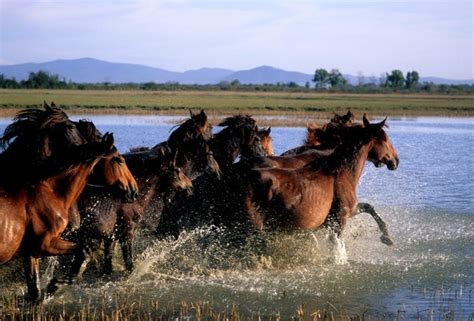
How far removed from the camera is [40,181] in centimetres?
736

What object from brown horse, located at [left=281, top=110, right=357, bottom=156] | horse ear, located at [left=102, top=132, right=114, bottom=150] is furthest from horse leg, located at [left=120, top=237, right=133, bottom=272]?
brown horse, located at [left=281, top=110, right=357, bottom=156]

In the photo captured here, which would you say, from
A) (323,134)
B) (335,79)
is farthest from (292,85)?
(323,134)

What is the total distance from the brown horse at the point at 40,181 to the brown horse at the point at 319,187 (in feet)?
8.37

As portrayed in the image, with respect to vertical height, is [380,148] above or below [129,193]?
above

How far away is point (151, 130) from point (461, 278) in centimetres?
1966

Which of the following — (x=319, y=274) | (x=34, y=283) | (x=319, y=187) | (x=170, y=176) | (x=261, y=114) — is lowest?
(x=319, y=274)

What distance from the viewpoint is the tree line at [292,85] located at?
260ft

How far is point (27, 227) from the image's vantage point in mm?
7172

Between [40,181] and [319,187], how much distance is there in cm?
390

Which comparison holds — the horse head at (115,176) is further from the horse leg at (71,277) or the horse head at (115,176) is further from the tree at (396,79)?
the tree at (396,79)

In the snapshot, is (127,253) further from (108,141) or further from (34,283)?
(108,141)

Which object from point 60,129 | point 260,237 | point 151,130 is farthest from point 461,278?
point 151,130

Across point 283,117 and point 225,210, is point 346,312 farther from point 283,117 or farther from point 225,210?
point 283,117

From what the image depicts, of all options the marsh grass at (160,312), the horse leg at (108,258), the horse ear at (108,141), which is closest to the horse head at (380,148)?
the marsh grass at (160,312)
